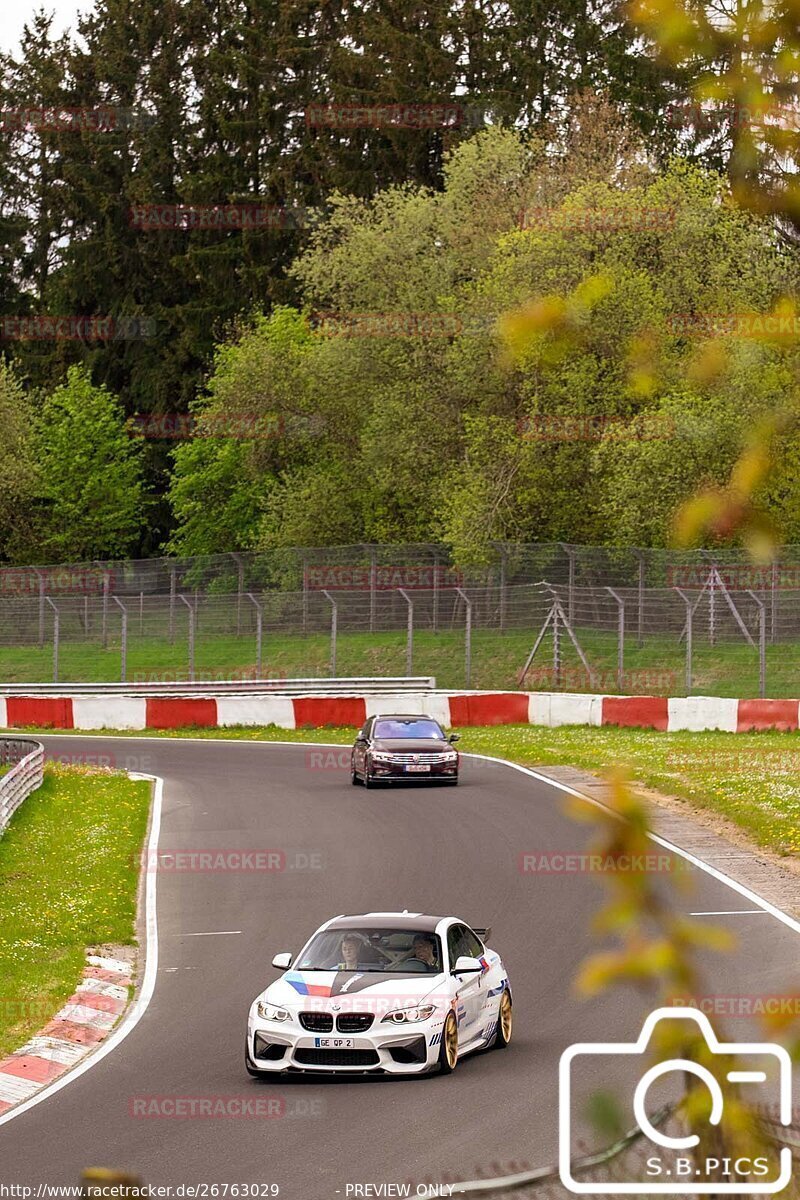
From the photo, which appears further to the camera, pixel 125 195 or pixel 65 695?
pixel 125 195

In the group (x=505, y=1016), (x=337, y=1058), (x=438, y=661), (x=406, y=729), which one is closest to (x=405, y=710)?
(x=438, y=661)

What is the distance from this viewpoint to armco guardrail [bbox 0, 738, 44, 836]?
26.1 meters

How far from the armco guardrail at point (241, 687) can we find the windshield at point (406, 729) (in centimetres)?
1422

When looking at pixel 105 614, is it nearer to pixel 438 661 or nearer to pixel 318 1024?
pixel 438 661

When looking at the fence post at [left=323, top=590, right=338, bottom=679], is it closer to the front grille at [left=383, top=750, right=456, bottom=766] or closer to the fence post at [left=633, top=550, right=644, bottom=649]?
the fence post at [left=633, top=550, right=644, bottom=649]

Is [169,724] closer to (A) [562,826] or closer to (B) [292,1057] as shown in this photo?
(A) [562,826]

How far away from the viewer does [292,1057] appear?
42.2 feet

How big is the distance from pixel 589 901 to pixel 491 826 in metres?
6.19

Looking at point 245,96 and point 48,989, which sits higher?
point 245,96

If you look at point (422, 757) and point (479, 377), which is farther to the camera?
point (479, 377)

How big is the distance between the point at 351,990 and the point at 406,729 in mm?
19764

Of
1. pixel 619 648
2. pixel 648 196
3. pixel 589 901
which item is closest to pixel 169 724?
pixel 619 648

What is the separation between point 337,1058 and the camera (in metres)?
13.0

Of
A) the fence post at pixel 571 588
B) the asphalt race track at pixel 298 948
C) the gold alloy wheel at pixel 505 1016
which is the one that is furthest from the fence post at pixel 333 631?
the gold alloy wheel at pixel 505 1016
